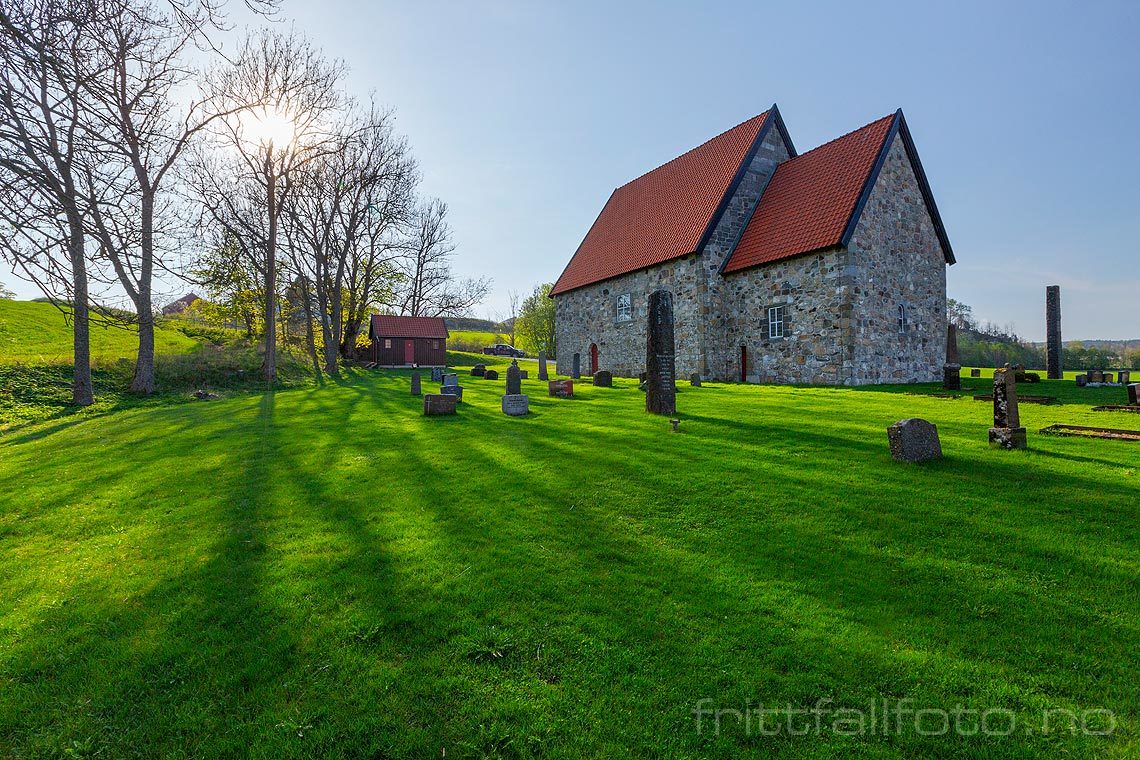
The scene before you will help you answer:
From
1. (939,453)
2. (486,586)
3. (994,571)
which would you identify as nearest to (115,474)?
(486,586)

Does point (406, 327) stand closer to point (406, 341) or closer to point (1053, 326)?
point (406, 341)

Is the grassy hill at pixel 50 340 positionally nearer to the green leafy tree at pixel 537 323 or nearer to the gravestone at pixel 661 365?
the gravestone at pixel 661 365

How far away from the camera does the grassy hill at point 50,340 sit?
19.7 m

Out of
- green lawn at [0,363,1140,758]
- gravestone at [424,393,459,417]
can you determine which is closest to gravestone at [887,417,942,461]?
green lawn at [0,363,1140,758]

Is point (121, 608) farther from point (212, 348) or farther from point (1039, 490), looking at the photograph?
point (212, 348)

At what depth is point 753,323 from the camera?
66.5 ft

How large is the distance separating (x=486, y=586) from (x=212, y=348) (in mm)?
27463

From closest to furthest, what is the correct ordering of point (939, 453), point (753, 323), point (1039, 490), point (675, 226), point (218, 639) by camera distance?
point (218, 639)
point (1039, 490)
point (939, 453)
point (753, 323)
point (675, 226)

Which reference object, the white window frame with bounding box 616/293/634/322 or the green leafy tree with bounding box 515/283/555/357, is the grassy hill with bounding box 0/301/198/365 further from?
the green leafy tree with bounding box 515/283/555/357

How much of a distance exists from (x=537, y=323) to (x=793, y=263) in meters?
42.0

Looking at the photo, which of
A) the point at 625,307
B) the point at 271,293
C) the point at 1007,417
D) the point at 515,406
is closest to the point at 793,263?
the point at 625,307

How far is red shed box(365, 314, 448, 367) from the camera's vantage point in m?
36.9

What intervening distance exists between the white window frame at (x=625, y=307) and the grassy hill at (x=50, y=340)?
61.5 feet

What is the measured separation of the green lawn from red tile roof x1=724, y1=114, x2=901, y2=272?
12496 mm
